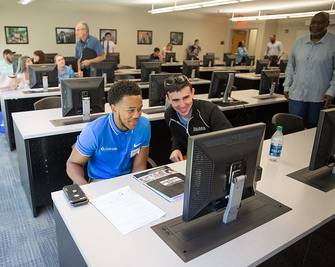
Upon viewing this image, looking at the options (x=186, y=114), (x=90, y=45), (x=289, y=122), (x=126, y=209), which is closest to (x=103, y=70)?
(x=90, y=45)

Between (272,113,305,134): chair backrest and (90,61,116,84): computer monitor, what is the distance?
2533 millimetres

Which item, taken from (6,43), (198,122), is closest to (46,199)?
(198,122)

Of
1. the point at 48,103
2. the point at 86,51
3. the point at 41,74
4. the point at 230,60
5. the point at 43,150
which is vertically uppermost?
the point at 86,51

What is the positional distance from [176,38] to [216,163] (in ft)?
36.9

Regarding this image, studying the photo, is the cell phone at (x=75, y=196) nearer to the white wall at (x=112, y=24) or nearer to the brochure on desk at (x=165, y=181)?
the brochure on desk at (x=165, y=181)

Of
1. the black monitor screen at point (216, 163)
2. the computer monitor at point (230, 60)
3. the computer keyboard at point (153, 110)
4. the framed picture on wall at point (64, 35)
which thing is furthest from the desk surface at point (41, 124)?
the framed picture on wall at point (64, 35)

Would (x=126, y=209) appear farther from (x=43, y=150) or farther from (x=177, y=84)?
(x=43, y=150)

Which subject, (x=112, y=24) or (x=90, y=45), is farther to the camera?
(x=112, y=24)

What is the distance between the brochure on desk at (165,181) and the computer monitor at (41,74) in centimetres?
272

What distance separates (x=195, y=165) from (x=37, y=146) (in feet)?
5.63

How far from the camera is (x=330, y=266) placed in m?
1.58

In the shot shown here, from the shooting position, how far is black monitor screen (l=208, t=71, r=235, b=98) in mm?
3463

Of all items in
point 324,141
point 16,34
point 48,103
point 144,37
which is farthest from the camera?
point 144,37

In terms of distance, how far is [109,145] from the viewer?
5.71 ft
